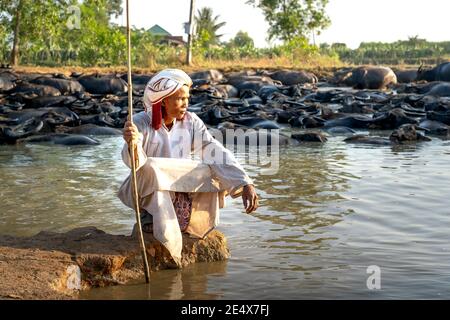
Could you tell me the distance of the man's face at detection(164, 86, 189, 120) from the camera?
3609 millimetres

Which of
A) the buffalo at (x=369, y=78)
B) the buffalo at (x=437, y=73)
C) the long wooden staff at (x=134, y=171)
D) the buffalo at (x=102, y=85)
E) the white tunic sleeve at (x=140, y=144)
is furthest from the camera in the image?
the buffalo at (x=437, y=73)

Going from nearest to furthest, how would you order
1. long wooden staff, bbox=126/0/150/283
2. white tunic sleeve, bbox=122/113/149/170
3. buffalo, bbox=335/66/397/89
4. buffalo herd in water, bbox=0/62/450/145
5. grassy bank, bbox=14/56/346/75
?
long wooden staff, bbox=126/0/150/283, white tunic sleeve, bbox=122/113/149/170, buffalo herd in water, bbox=0/62/450/145, buffalo, bbox=335/66/397/89, grassy bank, bbox=14/56/346/75

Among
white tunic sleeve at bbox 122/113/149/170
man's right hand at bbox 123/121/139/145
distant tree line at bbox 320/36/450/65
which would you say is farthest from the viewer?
distant tree line at bbox 320/36/450/65

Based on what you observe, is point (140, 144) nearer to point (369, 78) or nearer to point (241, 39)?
point (369, 78)

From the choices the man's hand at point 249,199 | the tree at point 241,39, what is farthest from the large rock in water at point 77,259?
the tree at point 241,39

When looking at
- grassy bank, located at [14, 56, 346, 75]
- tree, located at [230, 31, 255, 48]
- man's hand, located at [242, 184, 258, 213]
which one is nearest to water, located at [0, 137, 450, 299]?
man's hand, located at [242, 184, 258, 213]

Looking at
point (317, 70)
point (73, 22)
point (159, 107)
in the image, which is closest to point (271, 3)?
point (317, 70)

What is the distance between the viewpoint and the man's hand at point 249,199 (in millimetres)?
3490

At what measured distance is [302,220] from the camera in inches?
194

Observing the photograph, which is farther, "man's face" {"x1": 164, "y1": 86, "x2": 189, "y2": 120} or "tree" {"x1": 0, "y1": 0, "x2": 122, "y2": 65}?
"tree" {"x1": 0, "y1": 0, "x2": 122, "y2": 65}

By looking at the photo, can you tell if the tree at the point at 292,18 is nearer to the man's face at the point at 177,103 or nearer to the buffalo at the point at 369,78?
the buffalo at the point at 369,78

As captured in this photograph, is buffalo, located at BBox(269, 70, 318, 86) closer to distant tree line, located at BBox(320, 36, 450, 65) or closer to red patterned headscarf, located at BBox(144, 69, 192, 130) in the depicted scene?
distant tree line, located at BBox(320, 36, 450, 65)

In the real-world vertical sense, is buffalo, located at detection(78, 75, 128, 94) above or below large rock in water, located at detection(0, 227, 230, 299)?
above

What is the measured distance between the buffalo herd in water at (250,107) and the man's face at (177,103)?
19.3 ft
